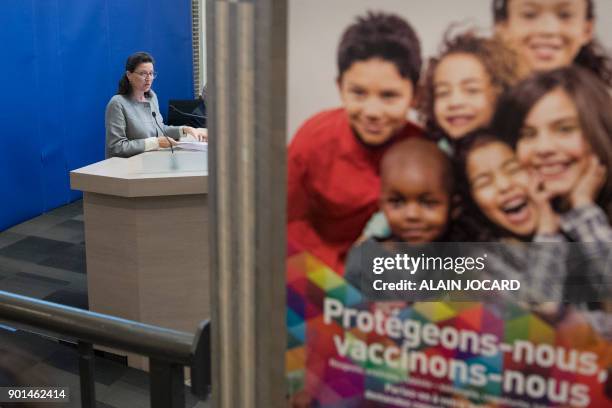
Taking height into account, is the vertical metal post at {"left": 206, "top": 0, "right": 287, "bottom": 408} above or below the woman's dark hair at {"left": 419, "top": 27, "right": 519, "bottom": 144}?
Result: below

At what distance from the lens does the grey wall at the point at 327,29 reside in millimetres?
529

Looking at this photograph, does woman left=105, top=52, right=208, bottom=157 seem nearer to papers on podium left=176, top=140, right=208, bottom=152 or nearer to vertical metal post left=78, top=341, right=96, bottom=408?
papers on podium left=176, top=140, right=208, bottom=152

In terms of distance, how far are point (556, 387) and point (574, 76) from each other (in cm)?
28

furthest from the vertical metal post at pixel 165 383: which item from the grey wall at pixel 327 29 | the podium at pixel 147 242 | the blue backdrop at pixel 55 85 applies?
the blue backdrop at pixel 55 85

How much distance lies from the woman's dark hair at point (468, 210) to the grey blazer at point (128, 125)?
2827 mm

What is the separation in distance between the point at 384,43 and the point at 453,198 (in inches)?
6.1

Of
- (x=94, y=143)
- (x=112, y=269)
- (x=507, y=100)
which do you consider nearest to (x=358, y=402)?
(x=507, y=100)

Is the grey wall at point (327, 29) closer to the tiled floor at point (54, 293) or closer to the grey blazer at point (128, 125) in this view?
the tiled floor at point (54, 293)

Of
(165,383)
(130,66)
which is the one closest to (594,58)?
(165,383)

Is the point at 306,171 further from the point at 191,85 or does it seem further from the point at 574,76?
the point at 191,85

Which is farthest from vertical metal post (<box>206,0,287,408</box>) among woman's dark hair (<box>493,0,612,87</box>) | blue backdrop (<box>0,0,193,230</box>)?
blue backdrop (<box>0,0,193,230</box>)

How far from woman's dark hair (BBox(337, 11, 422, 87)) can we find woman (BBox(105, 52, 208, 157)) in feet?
8.88

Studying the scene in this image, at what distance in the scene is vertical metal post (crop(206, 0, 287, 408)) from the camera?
0.63 meters

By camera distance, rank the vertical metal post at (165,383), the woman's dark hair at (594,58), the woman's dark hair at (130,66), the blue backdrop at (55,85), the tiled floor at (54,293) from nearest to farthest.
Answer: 1. the woman's dark hair at (594,58)
2. the vertical metal post at (165,383)
3. the tiled floor at (54,293)
4. the woman's dark hair at (130,66)
5. the blue backdrop at (55,85)
